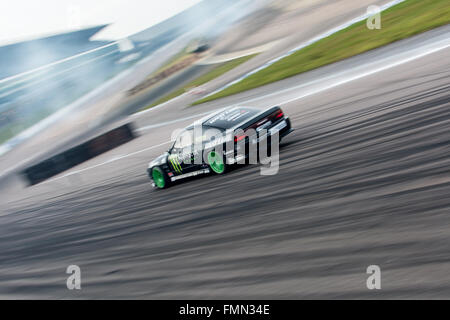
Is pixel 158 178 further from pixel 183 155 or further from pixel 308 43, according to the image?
pixel 308 43

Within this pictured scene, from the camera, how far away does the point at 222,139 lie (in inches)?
301

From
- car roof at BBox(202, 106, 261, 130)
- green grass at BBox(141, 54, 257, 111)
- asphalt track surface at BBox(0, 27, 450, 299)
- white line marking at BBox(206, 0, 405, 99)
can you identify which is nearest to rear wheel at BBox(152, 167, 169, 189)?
asphalt track surface at BBox(0, 27, 450, 299)

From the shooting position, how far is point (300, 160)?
23.7 ft

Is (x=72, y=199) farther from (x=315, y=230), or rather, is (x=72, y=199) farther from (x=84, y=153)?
(x=315, y=230)

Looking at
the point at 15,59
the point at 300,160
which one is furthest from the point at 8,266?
the point at 15,59

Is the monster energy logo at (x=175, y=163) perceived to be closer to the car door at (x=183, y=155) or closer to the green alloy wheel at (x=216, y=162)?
the car door at (x=183, y=155)

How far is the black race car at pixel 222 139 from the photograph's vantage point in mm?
7582

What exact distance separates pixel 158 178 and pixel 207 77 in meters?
15.6

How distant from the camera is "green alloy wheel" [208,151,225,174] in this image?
782 centimetres

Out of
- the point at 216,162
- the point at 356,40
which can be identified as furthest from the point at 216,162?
the point at 356,40

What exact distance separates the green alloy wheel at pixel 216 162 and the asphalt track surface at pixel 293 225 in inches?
9.5

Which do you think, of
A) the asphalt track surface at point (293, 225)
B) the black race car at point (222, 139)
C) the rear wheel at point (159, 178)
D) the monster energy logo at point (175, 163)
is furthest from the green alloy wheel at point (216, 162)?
the rear wheel at point (159, 178)

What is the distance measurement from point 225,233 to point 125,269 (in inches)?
46.4

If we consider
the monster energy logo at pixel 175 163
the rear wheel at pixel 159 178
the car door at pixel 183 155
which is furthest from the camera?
the rear wheel at pixel 159 178
